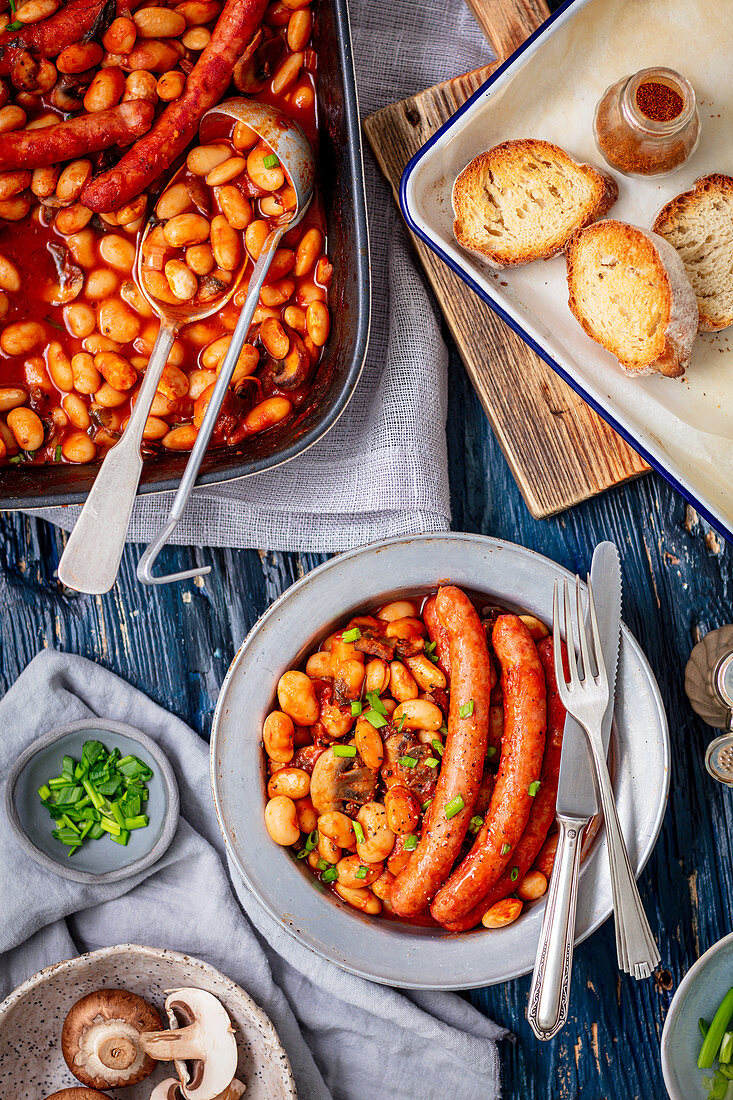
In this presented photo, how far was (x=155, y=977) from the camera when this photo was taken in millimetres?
2105

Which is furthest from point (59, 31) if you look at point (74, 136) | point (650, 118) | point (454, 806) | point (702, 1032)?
point (702, 1032)

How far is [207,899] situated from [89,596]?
0.87 m

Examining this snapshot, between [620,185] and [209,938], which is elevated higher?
[620,185]

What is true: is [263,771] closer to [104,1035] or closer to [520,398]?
[104,1035]

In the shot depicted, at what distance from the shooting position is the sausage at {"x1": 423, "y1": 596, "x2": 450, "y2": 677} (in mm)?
1973

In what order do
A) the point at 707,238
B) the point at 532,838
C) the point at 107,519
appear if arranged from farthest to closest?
the point at 532,838
the point at 707,238
the point at 107,519

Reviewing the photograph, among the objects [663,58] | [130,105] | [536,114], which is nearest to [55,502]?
[130,105]

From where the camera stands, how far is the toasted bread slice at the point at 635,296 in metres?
1.73

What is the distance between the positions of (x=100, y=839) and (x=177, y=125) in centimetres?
176

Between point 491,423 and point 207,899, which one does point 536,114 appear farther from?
point 207,899

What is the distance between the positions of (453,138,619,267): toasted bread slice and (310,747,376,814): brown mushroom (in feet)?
4.04

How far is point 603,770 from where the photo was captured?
1845mm

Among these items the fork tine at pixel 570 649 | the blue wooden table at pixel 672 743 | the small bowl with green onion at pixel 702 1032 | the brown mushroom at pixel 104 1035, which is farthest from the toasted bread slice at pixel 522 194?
the brown mushroom at pixel 104 1035

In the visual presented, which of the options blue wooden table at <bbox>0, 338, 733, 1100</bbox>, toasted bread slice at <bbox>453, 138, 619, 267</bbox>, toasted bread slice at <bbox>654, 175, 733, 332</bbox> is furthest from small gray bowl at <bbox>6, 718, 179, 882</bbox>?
toasted bread slice at <bbox>654, 175, 733, 332</bbox>
